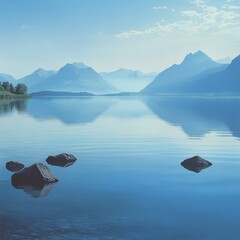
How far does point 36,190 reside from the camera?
29.0 m

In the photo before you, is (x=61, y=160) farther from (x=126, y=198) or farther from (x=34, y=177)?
(x=126, y=198)

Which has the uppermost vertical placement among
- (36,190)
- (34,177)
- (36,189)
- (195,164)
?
(195,164)

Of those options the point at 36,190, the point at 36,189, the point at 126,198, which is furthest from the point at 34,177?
the point at 126,198

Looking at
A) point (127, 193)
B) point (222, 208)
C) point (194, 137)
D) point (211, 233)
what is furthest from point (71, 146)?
point (211, 233)

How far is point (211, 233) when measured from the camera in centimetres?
2077

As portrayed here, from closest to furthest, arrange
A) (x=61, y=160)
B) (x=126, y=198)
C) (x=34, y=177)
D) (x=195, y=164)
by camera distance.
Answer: (x=126, y=198)
(x=34, y=177)
(x=195, y=164)
(x=61, y=160)

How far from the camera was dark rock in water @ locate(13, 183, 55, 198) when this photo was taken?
91.8 feet

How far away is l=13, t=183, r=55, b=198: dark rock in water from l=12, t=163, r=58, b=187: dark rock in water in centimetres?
53

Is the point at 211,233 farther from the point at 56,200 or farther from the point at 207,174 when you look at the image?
the point at 207,174

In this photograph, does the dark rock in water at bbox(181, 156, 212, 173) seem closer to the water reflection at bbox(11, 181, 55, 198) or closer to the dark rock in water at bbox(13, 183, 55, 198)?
the water reflection at bbox(11, 181, 55, 198)

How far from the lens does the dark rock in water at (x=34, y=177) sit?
3062cm

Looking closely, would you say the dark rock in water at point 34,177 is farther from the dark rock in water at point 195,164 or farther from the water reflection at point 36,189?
the dark rock in water at point 195,164

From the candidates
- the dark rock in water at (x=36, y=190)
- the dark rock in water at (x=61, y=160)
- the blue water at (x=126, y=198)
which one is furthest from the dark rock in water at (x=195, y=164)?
the dark rock in water at (x=36, y=190)

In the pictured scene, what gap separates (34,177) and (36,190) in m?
1.93
